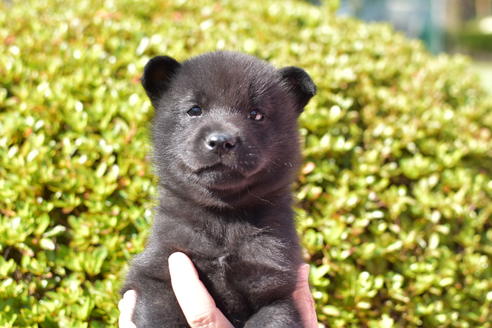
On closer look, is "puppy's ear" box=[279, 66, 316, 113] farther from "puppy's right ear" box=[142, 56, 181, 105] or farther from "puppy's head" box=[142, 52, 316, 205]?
"puppy's right ear" box=[142, 56, 181, 105]

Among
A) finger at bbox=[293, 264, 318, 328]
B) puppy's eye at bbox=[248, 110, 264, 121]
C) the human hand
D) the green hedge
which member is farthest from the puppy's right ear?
finger at bbox=[293, 264, 318, 328]

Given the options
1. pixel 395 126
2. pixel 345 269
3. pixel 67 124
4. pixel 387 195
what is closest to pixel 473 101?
pixel 395 126

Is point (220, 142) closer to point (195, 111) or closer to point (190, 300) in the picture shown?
point (195, 111)

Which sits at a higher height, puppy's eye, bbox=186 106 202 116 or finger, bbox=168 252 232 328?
puppy's eye, bbox=186 106 202 116

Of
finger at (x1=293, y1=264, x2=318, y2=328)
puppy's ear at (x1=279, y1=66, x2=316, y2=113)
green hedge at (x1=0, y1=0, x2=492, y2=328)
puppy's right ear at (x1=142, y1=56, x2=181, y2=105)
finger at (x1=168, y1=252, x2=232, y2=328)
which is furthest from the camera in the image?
green hedge at (x1=0, y1=0, x2=492, y2=328)

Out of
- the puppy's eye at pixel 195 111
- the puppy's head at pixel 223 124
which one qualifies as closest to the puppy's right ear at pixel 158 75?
the puppy's head at pixel 223 124
